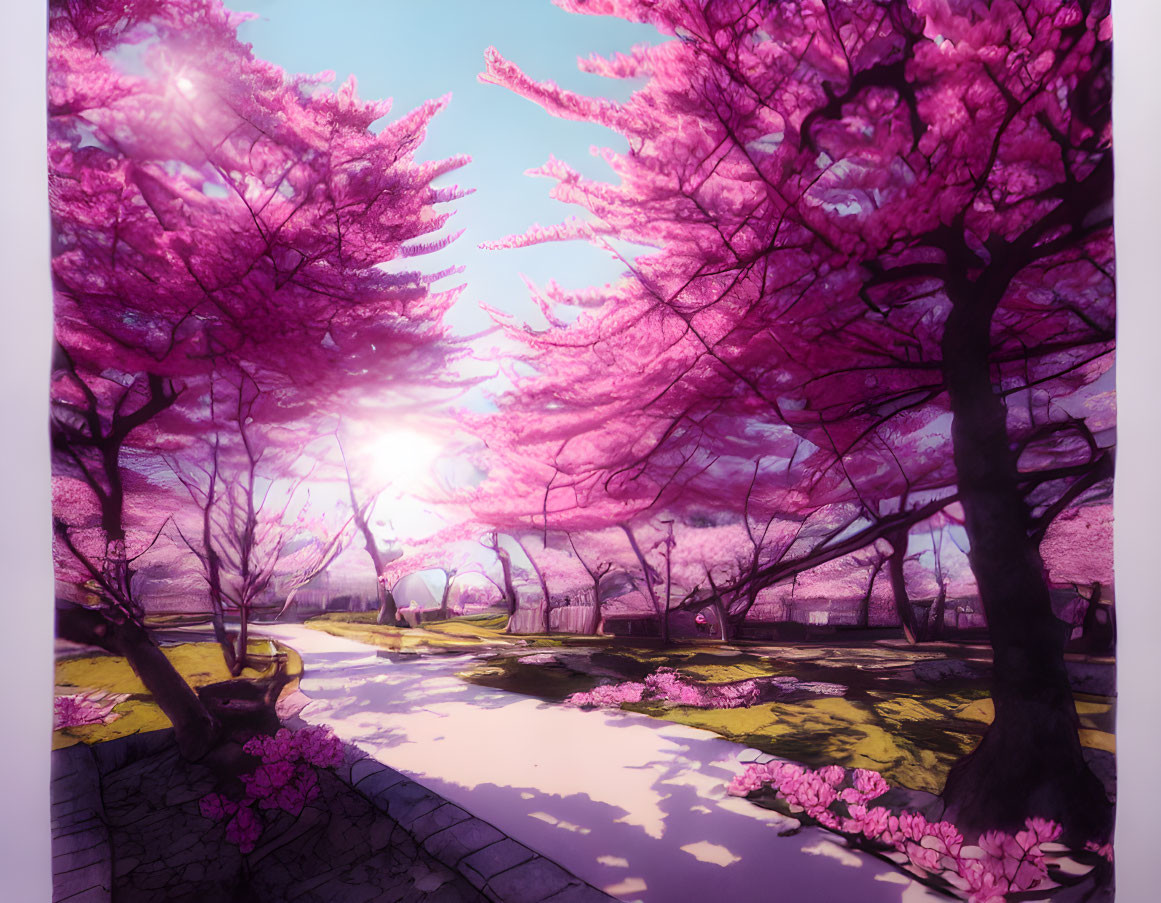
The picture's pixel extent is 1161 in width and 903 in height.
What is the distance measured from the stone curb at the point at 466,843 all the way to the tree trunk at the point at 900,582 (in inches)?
42.1

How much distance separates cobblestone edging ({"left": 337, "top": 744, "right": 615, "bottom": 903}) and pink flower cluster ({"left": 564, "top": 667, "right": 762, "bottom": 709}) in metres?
0.40

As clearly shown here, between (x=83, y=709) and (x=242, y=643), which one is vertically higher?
(x=242, y=643)

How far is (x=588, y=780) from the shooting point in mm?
1538

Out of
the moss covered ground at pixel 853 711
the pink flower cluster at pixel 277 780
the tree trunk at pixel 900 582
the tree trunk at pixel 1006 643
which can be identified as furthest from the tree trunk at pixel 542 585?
the tree trunk at pixel 1006 643

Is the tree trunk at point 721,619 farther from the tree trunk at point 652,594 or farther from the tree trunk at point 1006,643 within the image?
the tree trunk at point 1006,643

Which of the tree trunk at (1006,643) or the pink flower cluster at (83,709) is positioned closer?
the tree trunk at (1006,643)

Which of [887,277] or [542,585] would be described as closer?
[887,277]

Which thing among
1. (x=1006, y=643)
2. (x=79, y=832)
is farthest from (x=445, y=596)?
(x=1006, y=643)

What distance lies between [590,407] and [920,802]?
137 cm

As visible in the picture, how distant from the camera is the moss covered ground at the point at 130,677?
1.55 metres

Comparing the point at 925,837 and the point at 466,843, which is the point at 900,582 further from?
the point at 466,843

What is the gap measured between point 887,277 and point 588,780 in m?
1.61

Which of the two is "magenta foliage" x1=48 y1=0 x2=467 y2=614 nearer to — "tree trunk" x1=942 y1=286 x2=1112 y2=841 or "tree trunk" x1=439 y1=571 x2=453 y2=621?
"tree trunk" x1=439 y1=571 x2=453 y2=621

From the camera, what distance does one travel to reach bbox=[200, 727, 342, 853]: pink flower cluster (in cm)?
156
